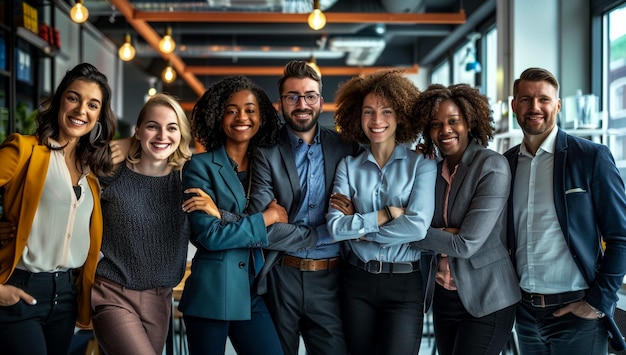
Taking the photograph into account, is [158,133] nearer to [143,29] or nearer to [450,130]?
[450,130]

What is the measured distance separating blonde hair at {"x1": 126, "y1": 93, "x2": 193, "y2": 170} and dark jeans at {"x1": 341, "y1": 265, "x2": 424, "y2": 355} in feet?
3.16

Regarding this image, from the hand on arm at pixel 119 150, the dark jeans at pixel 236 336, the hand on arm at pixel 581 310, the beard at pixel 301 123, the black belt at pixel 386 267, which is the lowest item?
the dark jeans at pixel 236 336

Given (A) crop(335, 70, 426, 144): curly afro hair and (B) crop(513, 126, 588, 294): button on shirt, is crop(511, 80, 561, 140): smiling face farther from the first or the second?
(A) crop(335, 70, 426, 144): curly afro hair

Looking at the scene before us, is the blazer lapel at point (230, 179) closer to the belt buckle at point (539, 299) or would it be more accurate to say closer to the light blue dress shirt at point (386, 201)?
the light blue dress shirt at point (386, 201)

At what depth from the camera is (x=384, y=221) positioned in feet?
9.27

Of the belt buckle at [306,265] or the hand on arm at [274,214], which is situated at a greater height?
the hand on arm at [274,214]

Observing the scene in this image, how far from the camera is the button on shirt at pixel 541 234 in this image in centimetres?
279

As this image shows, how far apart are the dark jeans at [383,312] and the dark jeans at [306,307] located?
0.07m

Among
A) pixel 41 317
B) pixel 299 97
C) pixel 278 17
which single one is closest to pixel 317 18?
pixel 278 17

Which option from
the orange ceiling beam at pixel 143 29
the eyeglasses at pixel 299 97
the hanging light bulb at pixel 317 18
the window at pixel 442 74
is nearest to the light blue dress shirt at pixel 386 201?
the eyeglasses at pixel 299 97

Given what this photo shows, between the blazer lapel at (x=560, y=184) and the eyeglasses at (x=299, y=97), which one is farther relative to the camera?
the eyeglasses at (x=299, y=97)

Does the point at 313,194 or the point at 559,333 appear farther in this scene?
the point at 313,194

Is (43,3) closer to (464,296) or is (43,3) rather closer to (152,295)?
(152,295)

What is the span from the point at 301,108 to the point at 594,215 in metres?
1.42
